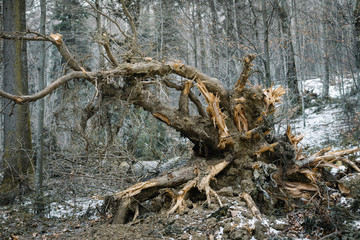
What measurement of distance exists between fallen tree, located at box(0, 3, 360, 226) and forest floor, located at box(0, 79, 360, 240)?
27 cm

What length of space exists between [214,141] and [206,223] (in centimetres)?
184

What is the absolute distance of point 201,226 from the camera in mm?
3904

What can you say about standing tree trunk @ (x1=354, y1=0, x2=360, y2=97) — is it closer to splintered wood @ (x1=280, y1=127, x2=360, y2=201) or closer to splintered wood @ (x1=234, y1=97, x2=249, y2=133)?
splintered wood @ (x1=280, y1=127, x2=360, y2=201)

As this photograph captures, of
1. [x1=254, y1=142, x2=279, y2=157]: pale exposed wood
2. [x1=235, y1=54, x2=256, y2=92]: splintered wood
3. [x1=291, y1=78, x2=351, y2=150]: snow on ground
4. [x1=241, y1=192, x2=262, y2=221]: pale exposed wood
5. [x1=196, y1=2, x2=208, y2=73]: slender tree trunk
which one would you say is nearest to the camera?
[x1=241, y1=192, x2=262, y2=221]: pale exposed wood

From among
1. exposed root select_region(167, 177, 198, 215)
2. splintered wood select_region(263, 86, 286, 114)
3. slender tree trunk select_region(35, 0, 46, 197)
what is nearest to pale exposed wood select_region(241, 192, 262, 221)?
exposed root select_region(167, 177, 198, 215)

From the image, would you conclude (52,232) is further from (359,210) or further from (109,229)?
(359,210)

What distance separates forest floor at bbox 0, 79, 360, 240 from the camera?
11.9ft

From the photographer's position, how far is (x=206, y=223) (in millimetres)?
3959

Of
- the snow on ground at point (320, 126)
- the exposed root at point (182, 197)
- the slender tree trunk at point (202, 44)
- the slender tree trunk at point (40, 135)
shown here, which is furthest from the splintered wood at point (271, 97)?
the slender tree trunk at point (202, 44)

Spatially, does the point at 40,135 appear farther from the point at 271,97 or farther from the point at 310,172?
the point at 310,172

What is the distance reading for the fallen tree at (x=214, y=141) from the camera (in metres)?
4.77

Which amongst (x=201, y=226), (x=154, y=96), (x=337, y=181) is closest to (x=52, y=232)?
(x=201, y=226)

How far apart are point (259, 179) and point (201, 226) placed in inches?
57.6

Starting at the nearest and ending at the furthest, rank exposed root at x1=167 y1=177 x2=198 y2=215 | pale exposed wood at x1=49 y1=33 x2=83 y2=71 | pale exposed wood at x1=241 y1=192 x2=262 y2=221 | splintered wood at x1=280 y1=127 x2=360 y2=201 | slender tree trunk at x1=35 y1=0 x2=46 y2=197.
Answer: pale exposed wood at x1=241 y1=192 x2=262 y2=221
exposed root at x1=167 y1=177 x2=198 y2=215
pale exposed wood at x1=49 y1=33 x2=83 y2=71
splintered wood at x1=280 y1=127 x2=360 y2=201
slender tree trunk at x1=35 y1=0 x2=46 y2=197
